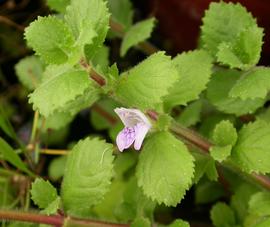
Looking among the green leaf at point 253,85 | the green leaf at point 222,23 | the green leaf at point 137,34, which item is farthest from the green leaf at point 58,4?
the green leaf at point 253,85

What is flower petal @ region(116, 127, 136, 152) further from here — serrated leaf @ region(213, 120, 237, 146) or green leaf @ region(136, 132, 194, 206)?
serrated leaf @ region(213, 120, 237, 146)

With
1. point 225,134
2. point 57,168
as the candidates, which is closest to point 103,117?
point 57,168

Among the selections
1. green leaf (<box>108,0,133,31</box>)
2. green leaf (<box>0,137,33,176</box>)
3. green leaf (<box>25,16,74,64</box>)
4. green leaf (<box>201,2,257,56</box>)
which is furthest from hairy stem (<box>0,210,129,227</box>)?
green leaf (<box>108,0,133,31</box>)

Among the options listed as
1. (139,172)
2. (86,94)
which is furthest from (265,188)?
(86,94)

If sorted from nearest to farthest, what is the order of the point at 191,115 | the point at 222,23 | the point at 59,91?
the point at 59,91 → the point at 222,23 → the point at 191,115

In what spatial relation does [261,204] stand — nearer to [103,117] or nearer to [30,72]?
[103,117]

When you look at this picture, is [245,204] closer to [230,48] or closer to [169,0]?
[230,48]
